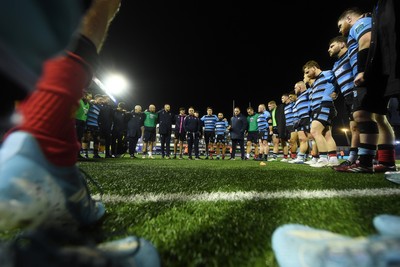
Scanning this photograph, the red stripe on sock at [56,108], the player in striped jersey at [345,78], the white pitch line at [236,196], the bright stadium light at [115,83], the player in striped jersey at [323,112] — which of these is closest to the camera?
the red stripe on sock at [56,108]

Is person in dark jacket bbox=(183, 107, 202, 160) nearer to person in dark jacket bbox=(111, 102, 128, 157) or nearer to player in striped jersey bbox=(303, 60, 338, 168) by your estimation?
person in dark jacket bbox=(111, 102, 128, 157)

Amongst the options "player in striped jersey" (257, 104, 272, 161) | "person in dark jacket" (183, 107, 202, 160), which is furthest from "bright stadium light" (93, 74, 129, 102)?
"player in striped jersey" (257, 104, 272, 161)

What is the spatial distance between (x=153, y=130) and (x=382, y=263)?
32.6ft

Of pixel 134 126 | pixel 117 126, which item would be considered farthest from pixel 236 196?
pixel 134 126

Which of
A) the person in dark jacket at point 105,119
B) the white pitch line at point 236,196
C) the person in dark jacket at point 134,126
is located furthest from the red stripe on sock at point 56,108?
the person in dark jacket at point 134,126

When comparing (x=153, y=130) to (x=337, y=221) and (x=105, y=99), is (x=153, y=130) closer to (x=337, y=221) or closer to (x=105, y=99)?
(x=105, y=99)

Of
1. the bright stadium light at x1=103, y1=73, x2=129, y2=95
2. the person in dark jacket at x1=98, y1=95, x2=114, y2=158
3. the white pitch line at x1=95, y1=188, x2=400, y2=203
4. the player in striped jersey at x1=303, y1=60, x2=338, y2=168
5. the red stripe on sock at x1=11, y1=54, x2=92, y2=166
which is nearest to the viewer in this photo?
the red stripe on sock at x1=11, y1=54, x2=92, y2=166

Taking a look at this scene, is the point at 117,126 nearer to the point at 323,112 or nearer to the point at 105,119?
the point at 105,119

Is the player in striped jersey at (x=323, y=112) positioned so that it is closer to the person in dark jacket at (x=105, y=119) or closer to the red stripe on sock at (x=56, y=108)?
the red stripe on sock at (x=56, y=108)

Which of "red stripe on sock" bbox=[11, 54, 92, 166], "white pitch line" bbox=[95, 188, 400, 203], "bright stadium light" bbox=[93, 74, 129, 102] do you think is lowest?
"white pitch line" bbox=[95, 188, 400, 203]

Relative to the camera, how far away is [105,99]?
8.88 metres

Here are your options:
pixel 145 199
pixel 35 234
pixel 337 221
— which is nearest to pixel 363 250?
pixel 337 221

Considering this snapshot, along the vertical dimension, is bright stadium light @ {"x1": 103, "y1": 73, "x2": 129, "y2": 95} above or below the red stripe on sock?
above

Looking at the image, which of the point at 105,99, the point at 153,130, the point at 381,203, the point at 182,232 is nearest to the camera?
the point at 182,232
